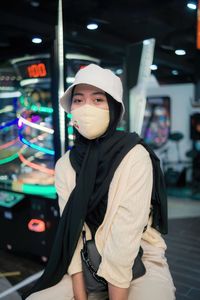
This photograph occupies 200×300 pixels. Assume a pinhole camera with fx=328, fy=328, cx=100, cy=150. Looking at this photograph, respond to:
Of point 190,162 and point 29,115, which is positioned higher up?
point 29,115

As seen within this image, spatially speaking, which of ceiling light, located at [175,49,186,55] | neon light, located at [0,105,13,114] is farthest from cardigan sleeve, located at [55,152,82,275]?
ceiling light, located at [175,49,186,55]

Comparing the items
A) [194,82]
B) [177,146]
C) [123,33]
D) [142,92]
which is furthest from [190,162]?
[142,92]

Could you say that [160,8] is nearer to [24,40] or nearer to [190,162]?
[24,40]

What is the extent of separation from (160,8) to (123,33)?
578 millimetres

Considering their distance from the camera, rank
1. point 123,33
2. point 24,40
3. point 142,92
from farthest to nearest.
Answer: point 123,33 → point 142,92 → point 24,40

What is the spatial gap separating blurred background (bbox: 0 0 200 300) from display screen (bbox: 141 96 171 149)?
371 cm

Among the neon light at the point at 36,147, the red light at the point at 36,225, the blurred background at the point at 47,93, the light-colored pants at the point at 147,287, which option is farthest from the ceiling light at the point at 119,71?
the light-colored pants at the point at 147,287

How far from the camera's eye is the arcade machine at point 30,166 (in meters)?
2.54

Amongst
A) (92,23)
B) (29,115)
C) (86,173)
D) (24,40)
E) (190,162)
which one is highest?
(92,23)

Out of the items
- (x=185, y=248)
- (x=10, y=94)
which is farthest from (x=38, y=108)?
(x=185, y=248)

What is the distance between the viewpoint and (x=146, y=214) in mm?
1167

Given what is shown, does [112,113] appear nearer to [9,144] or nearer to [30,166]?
[30,166]

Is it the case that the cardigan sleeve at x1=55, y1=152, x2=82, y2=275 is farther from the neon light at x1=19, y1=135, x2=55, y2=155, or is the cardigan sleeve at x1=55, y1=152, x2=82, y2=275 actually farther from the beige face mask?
the neon light at x1=19, y1=135, x2=55, y2=155

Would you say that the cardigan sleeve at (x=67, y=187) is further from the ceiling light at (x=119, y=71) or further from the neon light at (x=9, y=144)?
the ceiling light at (x=119, y=71)
